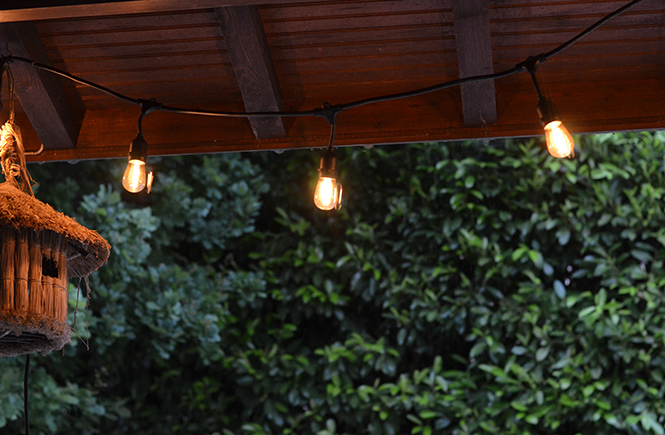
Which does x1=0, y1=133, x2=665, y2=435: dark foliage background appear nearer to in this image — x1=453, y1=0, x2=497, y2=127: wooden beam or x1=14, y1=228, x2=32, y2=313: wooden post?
x1=453, y1=0, x2=497, y2=127: wooden beam

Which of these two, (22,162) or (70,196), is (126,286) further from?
(22,162)

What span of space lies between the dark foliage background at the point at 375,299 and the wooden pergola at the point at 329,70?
1.91 metres

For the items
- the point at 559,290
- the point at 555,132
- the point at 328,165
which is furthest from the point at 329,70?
the point at 559,290

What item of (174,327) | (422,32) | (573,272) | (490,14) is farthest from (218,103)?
(573,272)

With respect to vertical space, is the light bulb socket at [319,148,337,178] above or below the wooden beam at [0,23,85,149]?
below

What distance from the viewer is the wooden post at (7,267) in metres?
1.29

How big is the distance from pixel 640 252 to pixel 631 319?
0.39m

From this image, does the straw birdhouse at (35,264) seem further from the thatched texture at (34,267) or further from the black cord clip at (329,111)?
the black cord clip at (329,111)

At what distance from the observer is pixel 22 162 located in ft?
5.38

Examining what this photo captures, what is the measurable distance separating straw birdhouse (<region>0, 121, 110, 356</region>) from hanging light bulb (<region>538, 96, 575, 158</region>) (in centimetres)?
113

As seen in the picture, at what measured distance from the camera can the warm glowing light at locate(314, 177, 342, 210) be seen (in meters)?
1.74

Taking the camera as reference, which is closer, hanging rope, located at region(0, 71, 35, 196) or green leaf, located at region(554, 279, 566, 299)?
hanging rope, located at region(0, 71, 35, 196)

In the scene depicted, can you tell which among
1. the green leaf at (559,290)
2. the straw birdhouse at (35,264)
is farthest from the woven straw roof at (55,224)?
the green leaf at (559,290)

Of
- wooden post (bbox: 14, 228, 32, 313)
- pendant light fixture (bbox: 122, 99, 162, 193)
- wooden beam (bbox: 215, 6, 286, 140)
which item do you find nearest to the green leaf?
wooden beam (bbox: 215, 6, 286, 140)
